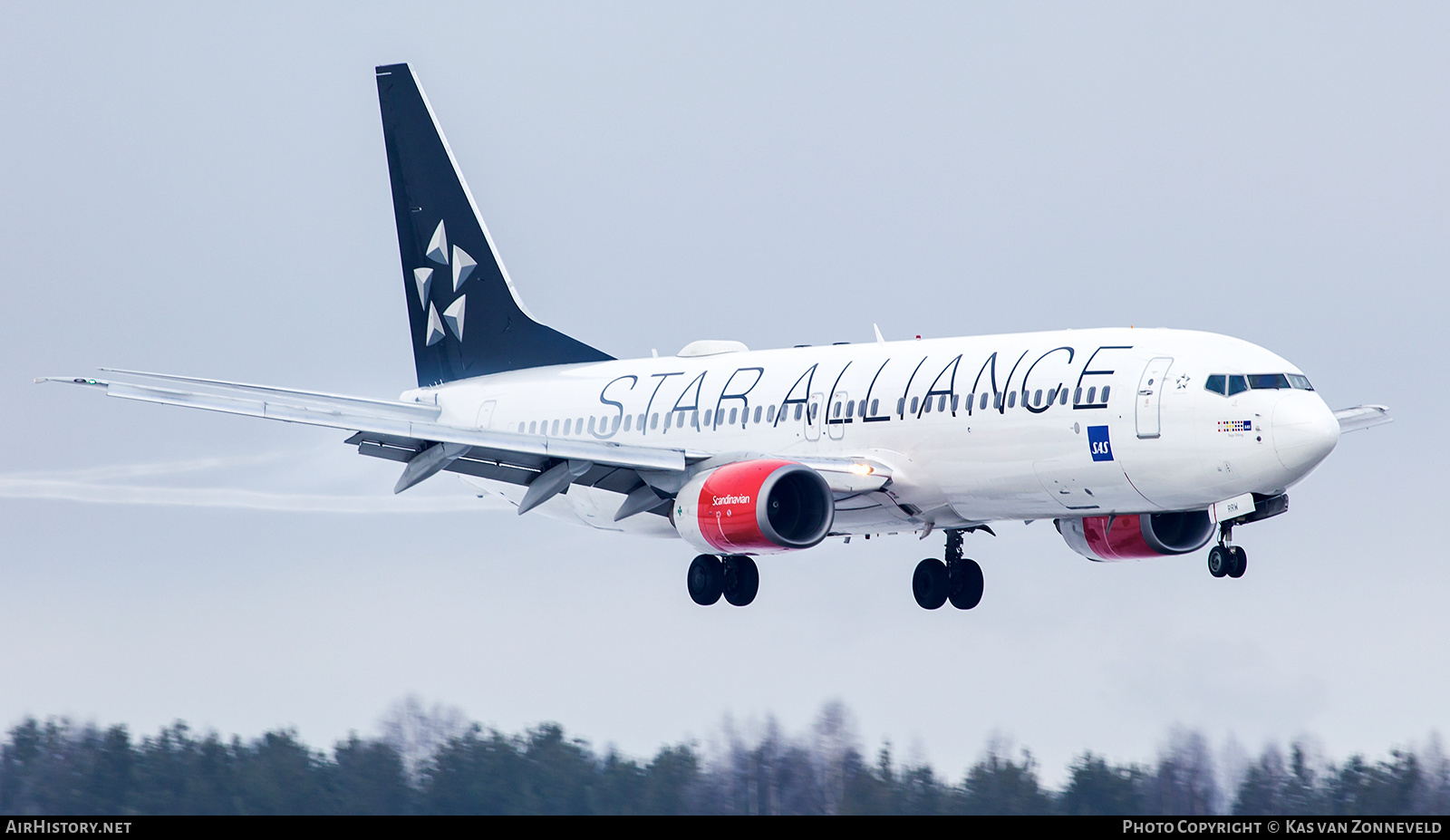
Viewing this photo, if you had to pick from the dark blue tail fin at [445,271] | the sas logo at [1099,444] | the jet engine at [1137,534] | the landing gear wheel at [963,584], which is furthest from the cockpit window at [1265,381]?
the dark blue tail fin at [445,271]

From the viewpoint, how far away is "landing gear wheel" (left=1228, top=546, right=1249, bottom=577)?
37.1 meters

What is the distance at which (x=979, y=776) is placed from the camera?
4859cm

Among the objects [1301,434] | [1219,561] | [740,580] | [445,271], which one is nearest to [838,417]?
[740,580]

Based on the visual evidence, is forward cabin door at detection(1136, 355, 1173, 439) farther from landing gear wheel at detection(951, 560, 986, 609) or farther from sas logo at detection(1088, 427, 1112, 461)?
landing gear wheel at detection(951, 560, 986, 609)

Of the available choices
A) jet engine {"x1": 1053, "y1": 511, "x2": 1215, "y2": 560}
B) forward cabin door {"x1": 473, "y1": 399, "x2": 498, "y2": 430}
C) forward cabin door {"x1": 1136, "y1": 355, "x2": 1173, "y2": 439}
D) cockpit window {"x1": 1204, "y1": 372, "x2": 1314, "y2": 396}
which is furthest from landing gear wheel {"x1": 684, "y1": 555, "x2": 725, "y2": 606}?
cockpit window {"x1": 1204, "y1": 372, "x2": 1314, "y2": 396}

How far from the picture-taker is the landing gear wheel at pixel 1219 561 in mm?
37125

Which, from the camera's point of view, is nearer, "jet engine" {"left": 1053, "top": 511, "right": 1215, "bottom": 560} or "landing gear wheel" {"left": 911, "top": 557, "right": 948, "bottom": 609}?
"jet engine" {"left": 1053, "top": 511, "right": 1215, "bottom": 560}

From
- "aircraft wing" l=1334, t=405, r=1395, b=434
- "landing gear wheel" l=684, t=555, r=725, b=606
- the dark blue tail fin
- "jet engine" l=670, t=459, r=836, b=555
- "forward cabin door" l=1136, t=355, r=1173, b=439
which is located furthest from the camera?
the dark blue tail fin

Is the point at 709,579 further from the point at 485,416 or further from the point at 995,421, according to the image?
the point at 485,416

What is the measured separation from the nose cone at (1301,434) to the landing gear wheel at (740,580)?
41.4 feet
